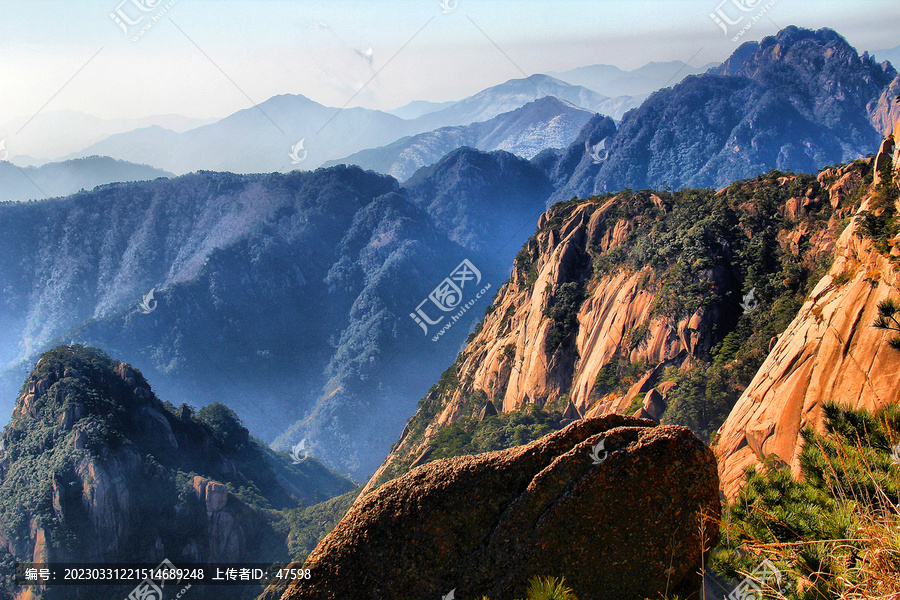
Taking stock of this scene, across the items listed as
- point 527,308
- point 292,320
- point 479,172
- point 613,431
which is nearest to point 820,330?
point 613,431

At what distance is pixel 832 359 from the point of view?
1466cm

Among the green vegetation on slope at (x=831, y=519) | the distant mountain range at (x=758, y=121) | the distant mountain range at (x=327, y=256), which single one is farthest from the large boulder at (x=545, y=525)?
the distant mountain range at (x=758, y=121)

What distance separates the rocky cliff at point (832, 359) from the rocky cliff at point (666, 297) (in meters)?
5.49

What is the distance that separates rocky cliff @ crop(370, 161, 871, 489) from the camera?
952 inches

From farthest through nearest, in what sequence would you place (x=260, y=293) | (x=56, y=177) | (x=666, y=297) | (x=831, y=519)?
(x=56, y=177)
(x=260, y=293)
(x=666, y=297)
(x=831, y=519)

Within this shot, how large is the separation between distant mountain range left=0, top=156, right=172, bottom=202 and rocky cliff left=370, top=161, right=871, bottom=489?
174m

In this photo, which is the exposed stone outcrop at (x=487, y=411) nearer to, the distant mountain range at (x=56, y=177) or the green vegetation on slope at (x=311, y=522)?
the green vegetation on slope at (x=311, y=522)

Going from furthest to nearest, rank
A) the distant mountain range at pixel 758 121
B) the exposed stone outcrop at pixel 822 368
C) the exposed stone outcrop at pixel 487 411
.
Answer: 1. the distant mountain range at pixel 758 121
2. the exposed stone outcrop at pixel 487 411
3. the exposed stone outcrop at pixel 822 368

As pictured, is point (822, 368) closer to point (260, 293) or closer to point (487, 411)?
point (487, 411)

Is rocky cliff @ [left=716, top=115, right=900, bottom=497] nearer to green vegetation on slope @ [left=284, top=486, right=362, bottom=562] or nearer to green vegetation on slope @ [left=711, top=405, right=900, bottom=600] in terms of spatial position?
green vegetation on slope @ [left=711, top=405, right=900, bottom=600]

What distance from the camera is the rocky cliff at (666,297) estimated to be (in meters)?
24.2

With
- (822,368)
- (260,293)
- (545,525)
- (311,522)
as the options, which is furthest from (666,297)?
(260,293)

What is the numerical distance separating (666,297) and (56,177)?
Result: 671 ft

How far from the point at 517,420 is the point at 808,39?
6337 inches
